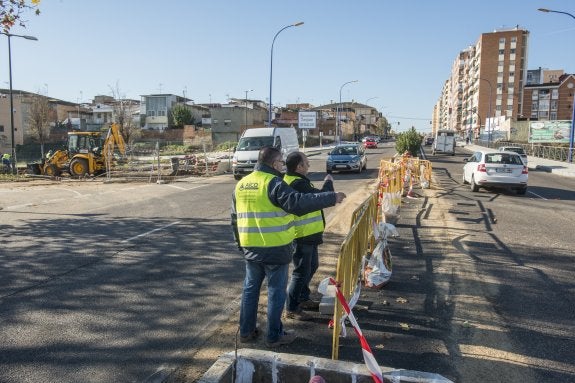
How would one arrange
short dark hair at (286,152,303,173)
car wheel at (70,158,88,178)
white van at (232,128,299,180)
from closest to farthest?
short dark hair at (286,152,303,173), white van at (232,128,299,180), car wheel at (70,158,88,178)

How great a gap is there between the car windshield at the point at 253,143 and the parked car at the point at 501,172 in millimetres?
9957

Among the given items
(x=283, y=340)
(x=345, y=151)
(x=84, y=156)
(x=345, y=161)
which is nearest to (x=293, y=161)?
(x=283, y=340)

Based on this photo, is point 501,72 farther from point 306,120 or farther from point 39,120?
point 39,120

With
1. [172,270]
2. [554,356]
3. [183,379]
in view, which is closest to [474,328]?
[554,356]

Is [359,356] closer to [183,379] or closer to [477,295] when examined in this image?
[183,379]

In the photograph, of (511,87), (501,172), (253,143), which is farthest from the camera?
(511,87)

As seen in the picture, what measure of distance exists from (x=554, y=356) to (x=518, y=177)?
12.6m

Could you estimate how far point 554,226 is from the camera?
10.2 metres

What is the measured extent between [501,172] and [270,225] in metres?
13.6

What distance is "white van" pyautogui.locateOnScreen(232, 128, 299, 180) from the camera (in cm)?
2181

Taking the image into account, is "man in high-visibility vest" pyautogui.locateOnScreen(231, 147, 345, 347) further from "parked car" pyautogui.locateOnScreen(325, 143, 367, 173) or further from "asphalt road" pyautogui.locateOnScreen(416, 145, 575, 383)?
"parked car" pyautogui.locateOnScreen(325, 143, 367, 173)

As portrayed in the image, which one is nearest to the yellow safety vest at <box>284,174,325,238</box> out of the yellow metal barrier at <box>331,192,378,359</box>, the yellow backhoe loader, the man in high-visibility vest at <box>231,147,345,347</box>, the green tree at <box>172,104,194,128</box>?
the yellow metal barrier at <box>331,192,378,359</box>

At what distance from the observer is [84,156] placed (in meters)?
24.2

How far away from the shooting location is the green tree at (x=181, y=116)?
79.0 m
